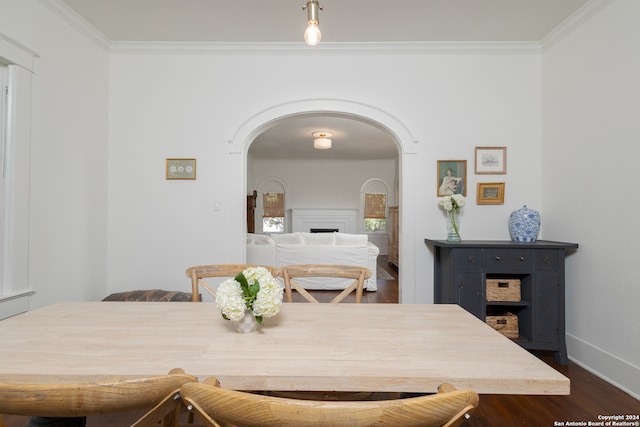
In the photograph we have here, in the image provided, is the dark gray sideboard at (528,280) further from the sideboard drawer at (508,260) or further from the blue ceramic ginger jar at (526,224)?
the blue ceramic ginger jar at (526,224)

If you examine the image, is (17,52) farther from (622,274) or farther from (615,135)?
(622,274)

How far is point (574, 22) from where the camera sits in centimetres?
279

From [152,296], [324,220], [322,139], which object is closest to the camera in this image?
[152,296]

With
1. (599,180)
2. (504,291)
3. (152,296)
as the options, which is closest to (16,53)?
(152,296)

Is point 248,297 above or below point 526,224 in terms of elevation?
below

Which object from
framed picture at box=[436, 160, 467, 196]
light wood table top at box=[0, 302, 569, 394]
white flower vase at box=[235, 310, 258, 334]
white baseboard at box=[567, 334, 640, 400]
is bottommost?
white baseboard at box=[567, 334, 640, 400]

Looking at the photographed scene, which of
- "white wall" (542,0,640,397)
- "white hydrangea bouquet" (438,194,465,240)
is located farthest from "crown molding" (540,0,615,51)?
"white hydrangea bouquet" (438,194,465,240)

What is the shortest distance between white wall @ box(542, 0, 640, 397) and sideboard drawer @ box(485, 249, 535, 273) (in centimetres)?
44

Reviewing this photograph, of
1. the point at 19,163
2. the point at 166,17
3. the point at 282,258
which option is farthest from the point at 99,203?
the point at 282,258

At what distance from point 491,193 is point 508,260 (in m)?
0.74

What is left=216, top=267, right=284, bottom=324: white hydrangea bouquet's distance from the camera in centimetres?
121

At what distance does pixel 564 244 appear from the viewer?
277 centimetres

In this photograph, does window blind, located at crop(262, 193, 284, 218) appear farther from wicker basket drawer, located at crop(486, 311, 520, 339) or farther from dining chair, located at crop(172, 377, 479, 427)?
dining chair, located at crop(172, 377, 479, 427)

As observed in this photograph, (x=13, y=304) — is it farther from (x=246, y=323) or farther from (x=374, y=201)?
(x=374, y=201)
